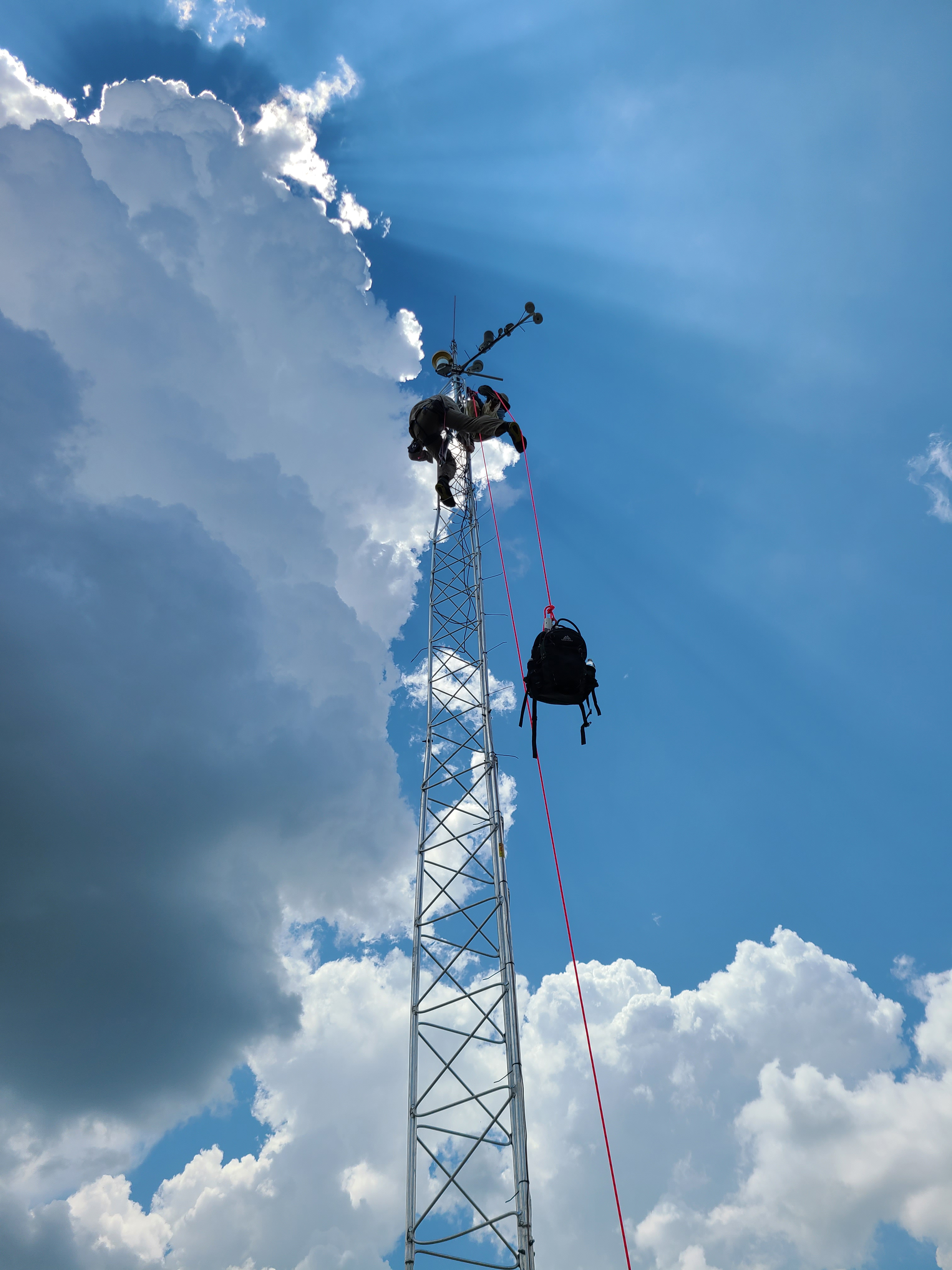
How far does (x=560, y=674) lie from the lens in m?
12.1

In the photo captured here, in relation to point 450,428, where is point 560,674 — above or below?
below

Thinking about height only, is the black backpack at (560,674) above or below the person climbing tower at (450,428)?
below

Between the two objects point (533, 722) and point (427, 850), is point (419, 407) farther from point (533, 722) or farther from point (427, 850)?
point (427, 850)

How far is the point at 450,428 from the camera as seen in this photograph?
17594 mm

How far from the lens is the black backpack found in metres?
12.2

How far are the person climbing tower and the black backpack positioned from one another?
6271 mm

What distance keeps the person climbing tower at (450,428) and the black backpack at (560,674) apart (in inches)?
247

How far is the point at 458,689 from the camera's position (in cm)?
1441

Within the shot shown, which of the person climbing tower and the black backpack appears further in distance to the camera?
the person climbing tower

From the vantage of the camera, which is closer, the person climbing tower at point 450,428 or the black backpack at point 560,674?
the black backpack at point 560,674

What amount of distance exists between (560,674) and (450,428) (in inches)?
319

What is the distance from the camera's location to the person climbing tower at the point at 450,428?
1700 cm

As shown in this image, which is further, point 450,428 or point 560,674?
point 450,428

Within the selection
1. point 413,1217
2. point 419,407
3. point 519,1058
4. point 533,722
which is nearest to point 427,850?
point 533,722
